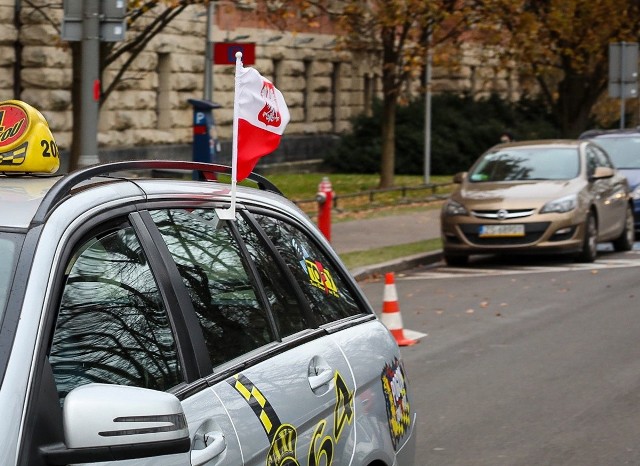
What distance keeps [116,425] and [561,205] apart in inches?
595

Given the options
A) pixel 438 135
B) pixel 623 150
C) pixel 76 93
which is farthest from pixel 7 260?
pixel 438 135

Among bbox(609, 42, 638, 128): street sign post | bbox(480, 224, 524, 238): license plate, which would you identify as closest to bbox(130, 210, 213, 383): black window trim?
bbox(480, 224, 524, 238): license plate

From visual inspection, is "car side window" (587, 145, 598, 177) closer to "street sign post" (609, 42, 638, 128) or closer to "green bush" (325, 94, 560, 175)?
"street sign post" (609, 42, 638, 128)

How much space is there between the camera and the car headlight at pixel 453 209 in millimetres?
17697

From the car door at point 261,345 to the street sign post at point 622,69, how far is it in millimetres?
25262

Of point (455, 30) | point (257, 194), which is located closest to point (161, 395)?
point (257, 194)

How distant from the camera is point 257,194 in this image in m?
4.43

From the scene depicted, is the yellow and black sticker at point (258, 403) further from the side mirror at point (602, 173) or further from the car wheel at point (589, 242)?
the side mirror at point (602, 173)

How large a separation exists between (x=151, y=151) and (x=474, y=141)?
13.7m

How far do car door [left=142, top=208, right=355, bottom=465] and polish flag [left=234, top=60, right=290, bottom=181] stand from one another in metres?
0.20

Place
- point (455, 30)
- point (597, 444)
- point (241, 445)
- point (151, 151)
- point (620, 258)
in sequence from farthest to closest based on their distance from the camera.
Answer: point (151, 151), point (455, 30), point (620, 258), point (597, 444), point (241, 445)

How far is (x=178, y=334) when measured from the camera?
3.44 m

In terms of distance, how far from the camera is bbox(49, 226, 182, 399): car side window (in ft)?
10.1

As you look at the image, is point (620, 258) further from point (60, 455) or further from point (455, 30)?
point (60, 455)
